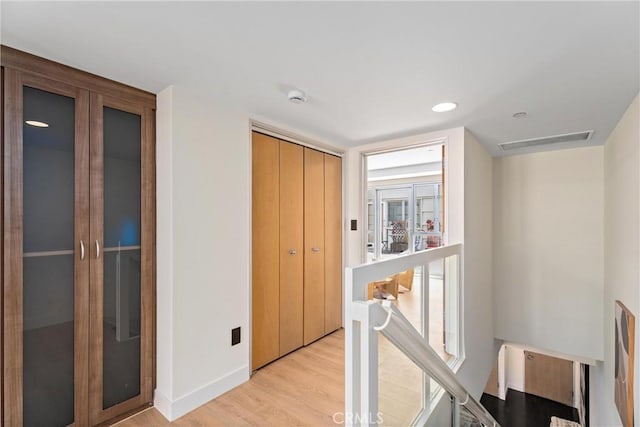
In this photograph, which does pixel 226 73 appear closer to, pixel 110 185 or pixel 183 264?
pixel 110 185

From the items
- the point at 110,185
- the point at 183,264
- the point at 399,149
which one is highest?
the point at 399,149

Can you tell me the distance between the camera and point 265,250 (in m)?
2.62

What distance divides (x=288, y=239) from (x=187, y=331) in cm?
119

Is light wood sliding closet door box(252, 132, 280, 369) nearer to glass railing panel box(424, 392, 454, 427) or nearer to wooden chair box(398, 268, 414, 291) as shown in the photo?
wooden chair box(398, 268, 414, 291)

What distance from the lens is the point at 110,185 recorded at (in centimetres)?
184

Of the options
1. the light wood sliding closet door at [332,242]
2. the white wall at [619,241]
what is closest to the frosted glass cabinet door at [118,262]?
the light wood sliding closet door at [332,242]

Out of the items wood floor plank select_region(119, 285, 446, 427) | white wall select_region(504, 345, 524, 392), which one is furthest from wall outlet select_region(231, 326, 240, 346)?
white wall select_region(504, 345, 524, 392)

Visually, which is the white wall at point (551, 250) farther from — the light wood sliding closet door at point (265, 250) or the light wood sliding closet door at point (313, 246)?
the light wood sliding closet door at point (265, 250)

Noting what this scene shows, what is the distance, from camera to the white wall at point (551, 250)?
347 centimetres

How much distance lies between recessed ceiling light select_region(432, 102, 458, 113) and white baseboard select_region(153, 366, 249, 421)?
250 cm

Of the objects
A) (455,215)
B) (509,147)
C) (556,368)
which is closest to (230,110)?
(455,215)

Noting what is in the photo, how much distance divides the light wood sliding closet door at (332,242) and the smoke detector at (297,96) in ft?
4.23

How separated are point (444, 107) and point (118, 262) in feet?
8.24

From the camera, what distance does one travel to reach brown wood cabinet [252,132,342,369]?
8.42 feet
